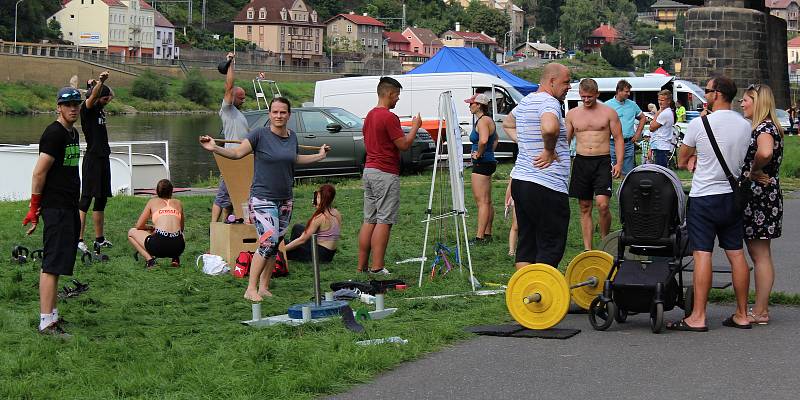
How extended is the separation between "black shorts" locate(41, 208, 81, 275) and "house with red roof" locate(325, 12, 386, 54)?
549 ft

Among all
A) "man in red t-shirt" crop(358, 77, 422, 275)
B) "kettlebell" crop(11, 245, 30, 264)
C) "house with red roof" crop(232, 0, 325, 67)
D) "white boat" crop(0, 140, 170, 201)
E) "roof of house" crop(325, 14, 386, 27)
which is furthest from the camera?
"roof of house" crop(325, 14, 386, 27)

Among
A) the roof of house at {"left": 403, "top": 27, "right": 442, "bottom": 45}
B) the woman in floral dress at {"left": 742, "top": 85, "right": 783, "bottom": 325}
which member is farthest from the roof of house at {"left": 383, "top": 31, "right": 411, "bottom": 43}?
the woman in floral dress at {"left": 742, "top": 85, "right": 783, "bottom": 325}

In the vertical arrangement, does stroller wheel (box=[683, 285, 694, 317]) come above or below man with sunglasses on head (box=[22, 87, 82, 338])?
below

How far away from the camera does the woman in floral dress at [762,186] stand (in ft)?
29.6

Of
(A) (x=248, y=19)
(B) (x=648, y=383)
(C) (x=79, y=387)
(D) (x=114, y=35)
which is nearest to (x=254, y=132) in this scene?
(C) (x=79, y=387)

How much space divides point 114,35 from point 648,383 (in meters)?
142

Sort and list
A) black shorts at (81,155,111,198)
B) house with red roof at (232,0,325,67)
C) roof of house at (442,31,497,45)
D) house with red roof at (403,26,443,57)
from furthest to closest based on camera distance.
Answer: roof of house at (442,31,497,45) < house with red roof at (403,26,443,57) < house with red roof at (232,0,325,67) < black shorts at (81,155,111,198)

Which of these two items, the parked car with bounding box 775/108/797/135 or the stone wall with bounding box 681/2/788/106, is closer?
the stone wall with bounding box 681/2/788/106

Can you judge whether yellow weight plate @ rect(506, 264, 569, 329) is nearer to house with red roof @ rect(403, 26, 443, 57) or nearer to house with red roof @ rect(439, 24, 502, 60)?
house with red roof @ rect(403, 26, 443, 57)

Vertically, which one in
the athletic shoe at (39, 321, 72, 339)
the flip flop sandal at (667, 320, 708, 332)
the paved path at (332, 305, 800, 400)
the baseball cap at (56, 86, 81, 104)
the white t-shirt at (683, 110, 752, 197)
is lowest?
the athletic shoe at (39, 321, 72, 339)

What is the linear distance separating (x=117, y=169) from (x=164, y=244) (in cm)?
1027

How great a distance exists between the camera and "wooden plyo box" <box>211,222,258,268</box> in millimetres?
12461

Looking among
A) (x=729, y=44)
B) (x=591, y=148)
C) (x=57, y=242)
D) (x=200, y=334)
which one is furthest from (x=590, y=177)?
(x=729, y=44)

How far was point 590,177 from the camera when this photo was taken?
41.5 feet
